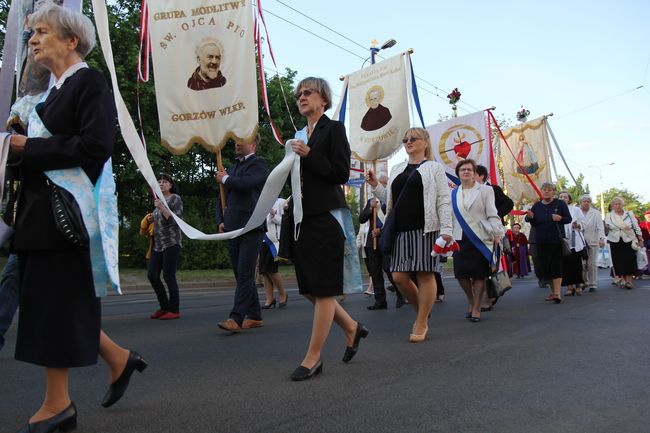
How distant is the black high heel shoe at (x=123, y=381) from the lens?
3.20 meters

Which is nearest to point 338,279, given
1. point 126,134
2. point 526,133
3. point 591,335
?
point 126,134

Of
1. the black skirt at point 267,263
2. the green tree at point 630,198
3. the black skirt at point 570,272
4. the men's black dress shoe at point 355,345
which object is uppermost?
the green tree at point 630,198

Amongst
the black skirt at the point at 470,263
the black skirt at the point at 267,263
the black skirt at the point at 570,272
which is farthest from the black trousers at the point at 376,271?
the black skirt at the point at 570,272

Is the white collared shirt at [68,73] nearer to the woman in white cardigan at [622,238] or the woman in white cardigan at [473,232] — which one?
the woman in white cardigan at [473,232]

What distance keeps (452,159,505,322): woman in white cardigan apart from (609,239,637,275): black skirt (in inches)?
271

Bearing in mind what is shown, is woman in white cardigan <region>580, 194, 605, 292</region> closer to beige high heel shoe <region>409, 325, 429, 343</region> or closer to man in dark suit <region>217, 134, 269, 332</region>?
beige high heel shoe <region>409, 325, 429, 343</region>

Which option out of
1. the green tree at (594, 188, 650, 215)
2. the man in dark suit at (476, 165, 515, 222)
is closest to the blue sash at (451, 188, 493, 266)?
the man in dark suit at (476, 165, 515, 222)

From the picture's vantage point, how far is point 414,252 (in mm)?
5594

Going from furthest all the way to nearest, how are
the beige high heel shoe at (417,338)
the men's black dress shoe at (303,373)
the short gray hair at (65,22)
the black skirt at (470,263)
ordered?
the black skirt at (470,263), the beige high heel shoe at (417,338), the men's black dress shoe at (303,373), the short gray hair at (65,22)

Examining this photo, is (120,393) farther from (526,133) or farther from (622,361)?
(526,133)

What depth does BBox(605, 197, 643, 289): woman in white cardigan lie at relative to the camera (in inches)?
513

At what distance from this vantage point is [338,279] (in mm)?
4133

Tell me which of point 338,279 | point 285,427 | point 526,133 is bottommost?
point 285,427

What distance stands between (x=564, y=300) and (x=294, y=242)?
693cm
